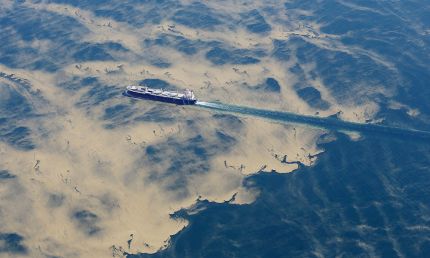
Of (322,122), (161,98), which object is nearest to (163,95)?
(161,98)

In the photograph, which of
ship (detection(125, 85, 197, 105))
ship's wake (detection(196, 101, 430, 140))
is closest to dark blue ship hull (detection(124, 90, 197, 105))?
ship (detection(125, 85, 197, 105))

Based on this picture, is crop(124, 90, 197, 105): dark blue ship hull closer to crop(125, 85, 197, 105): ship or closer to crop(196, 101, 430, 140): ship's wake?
crop(125, 85, 197, 105): ship

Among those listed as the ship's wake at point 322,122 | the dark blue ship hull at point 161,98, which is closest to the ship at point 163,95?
the dark blue ship hull at point 161,98

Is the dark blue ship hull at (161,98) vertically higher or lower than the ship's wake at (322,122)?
higher

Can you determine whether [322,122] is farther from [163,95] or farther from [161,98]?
[161,98]

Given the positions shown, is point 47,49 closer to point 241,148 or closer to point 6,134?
point 6,134

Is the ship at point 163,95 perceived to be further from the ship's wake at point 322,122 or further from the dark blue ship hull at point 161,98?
the ship's wake at point 322,122

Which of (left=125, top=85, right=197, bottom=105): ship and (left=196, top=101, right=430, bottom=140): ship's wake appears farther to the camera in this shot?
(left=125, top=85, right=197, bottom=105): ship
